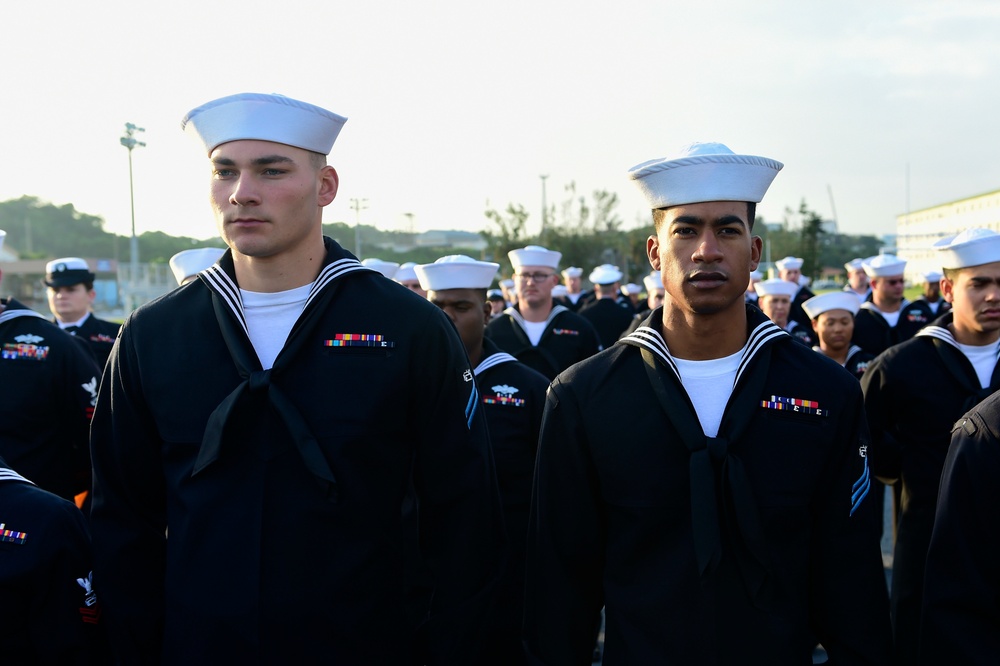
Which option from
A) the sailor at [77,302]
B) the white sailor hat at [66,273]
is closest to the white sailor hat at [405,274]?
the sailor at [77,302]

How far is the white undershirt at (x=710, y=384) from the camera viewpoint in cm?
251

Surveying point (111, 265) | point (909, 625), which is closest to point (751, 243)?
point (909, 625)

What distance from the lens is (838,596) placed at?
235 centimetres

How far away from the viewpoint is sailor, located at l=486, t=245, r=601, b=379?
8016 millimetres

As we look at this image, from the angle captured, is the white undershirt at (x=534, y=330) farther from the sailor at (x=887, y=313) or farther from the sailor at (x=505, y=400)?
the sailor at (x=887, y=313)

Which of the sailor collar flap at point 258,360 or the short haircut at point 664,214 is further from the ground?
the short haircut at point 664,214

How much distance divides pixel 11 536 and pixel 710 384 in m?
2.17

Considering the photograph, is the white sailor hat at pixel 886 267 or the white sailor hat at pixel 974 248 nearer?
the white sailor hat at pixel 974 248

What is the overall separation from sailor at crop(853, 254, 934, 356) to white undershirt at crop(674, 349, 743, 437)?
7456mm

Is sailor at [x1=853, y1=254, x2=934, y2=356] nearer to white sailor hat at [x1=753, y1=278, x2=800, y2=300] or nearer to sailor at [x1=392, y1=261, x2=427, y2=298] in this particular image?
white sailor hat at [x1=753, y1=278, x2=800, y2=300]

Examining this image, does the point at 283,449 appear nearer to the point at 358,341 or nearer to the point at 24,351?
the point at 358,341

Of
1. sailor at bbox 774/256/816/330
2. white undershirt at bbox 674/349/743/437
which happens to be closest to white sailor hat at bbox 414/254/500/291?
white undershirt at bbox 674/349/743/437

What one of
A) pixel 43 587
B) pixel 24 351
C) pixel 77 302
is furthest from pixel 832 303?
pixel 77 302

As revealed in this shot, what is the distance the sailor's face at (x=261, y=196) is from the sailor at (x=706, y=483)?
966mm
